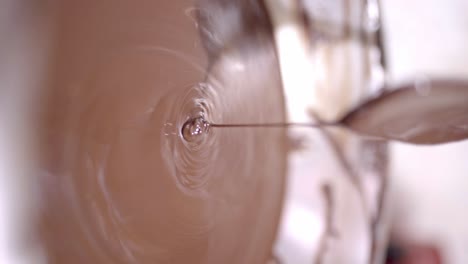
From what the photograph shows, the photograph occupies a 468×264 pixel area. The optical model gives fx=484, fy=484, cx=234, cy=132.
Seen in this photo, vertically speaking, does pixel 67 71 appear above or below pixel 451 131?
above

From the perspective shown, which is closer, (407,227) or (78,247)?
(78,247)

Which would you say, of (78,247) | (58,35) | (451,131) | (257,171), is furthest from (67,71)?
(451,131)

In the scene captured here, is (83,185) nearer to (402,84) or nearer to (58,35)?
(58,35)

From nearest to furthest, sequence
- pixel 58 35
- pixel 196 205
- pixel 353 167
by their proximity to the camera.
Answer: pixel 58 35, pixel 196 205, pixel 353 167

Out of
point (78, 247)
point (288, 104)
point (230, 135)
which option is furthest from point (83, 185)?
point (288, 104)

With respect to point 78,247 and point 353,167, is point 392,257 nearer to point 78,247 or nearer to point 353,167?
point 353,167

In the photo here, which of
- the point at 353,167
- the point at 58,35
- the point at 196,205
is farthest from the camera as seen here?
the point at 353,167

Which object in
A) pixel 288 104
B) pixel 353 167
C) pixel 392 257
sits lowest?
pixel 392 257
